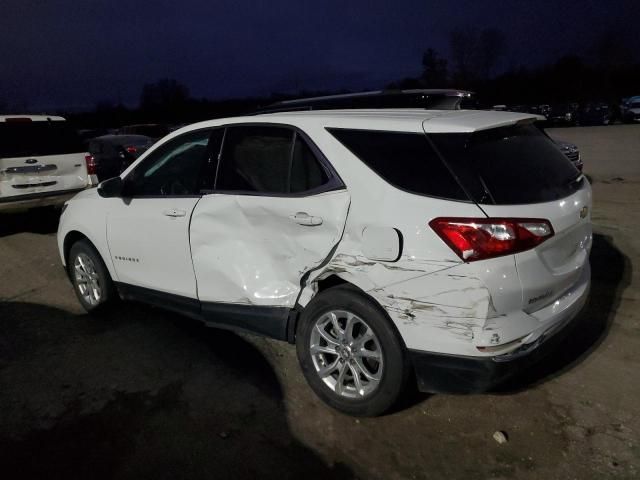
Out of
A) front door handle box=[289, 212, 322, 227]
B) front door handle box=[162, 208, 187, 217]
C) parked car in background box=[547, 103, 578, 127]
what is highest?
front door handle box=[289, 212, 322, 227]

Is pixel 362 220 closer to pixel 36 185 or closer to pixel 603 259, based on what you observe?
pixel 603 259

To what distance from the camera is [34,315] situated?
5004 millimetres

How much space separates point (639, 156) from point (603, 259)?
11.2 m

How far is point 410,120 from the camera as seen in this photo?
9.91 feet

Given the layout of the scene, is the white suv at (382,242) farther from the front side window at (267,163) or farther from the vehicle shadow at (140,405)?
the vehicle shadow at (140,405)

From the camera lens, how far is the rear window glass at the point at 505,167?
2738 millimetres

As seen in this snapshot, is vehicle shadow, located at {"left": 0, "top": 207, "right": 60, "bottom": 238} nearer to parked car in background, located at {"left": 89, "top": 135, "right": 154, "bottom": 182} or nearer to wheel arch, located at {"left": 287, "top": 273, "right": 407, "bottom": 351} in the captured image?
parked car in background, located at {"left": 89, "top": 135, "right": 154, "bottom": 182}

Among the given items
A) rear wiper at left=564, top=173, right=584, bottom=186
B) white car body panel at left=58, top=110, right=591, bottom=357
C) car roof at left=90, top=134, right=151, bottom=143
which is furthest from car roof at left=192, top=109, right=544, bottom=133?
car roof at left=90, top=134, right=151, bottom=143

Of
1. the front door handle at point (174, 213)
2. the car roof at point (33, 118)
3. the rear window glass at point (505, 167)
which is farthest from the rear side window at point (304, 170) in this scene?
the car roof at point (33, 118)

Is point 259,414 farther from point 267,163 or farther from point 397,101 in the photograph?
point 397,101

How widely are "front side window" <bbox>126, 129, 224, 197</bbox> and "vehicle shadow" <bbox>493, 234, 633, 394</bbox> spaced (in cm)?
246

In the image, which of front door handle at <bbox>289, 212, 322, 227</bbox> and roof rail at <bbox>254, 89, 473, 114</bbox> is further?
roof rail at <bbox>254, 89, 473, 114</bbox>

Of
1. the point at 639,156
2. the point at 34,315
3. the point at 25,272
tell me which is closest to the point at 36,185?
the point at 25,272

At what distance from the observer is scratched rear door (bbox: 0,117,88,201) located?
7801mm
